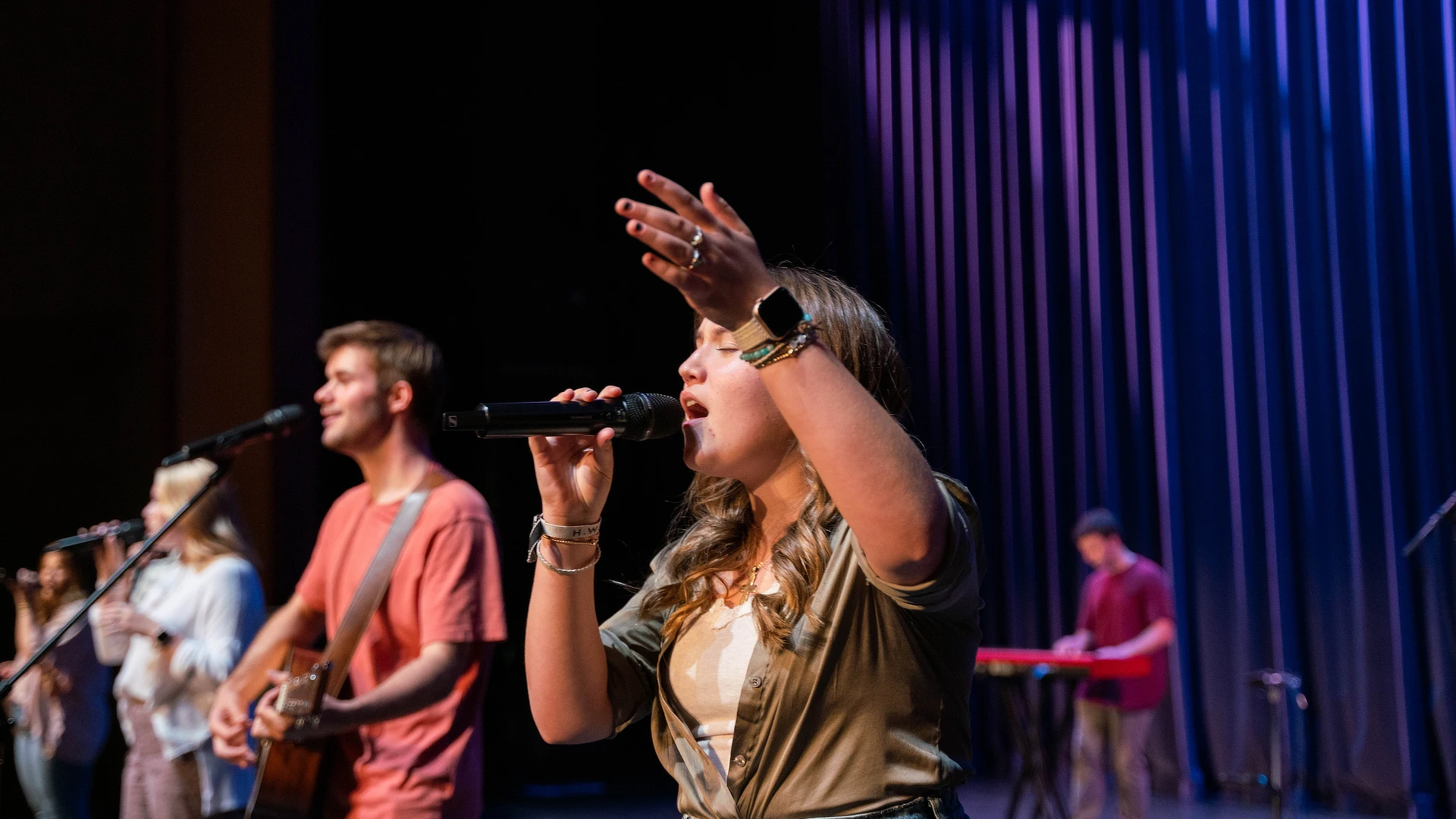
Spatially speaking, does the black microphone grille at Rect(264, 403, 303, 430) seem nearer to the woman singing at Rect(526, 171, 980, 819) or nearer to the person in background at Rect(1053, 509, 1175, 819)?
the woman singing at Rect(526, 171, 980, 819)

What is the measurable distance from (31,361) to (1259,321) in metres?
6.57

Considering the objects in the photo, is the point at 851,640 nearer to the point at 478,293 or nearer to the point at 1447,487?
the point at 478,293

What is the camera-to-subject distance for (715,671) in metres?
1.41

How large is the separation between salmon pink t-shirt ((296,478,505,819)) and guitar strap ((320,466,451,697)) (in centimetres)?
2

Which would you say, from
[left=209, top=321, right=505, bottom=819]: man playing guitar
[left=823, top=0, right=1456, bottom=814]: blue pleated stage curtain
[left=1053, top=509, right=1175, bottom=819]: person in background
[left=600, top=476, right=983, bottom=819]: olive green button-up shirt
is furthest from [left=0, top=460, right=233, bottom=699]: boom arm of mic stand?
[left=823, top=0, right=1456, bottom=814]: blue pleated stage curtain

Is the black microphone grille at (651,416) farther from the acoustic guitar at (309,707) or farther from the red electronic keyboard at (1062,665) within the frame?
the red electronic keyboard at (1062,665)

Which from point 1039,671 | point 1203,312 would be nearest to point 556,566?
point 1039,671

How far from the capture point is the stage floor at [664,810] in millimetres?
6590

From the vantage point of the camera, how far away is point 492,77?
6.77m

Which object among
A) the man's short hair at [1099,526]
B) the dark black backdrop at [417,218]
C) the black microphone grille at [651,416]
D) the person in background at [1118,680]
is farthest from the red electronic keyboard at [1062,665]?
the black microphone grille at [651,416]

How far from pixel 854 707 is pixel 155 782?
2.71 m

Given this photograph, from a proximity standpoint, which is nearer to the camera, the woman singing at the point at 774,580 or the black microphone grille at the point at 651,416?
the woman singing at the point at 774,580

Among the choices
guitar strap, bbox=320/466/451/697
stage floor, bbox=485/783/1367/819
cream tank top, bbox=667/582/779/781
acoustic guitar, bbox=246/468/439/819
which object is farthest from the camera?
stage floor, bbox=485/783/1367/819

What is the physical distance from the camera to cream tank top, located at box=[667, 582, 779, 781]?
1.38m
